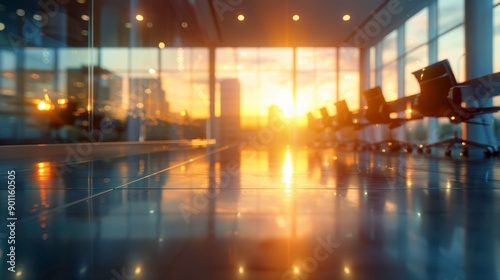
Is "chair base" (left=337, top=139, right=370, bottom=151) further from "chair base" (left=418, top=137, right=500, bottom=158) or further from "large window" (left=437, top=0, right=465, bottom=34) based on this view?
"large window" (left=437, top=0, right=465, bottom=34)

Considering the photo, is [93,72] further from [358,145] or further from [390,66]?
[390,66]

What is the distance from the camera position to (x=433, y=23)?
11.8 m

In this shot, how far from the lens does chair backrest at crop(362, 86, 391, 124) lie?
341 inches

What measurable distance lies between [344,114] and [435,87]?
4.48m

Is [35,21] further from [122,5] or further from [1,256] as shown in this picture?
[1,256]

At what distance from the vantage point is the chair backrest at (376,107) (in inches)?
341

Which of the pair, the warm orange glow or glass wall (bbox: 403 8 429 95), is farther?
glass wall (bbox: 403 8 429 95)

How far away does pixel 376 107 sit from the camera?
29.7 ft

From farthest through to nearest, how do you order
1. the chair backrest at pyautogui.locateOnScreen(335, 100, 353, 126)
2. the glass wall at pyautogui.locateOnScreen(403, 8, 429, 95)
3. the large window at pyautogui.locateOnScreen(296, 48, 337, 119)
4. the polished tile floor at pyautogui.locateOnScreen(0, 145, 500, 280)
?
the large window at pyautogui.locateOnScreen(296, 48, 337, 119)
the glass wall at pyautogui.locateOnScreen(403, 8, 429, 95)
the chair backrest at pyautogui.locateOnScreen(335, 100, 353, 126)
the polished tile floor at pyautogui.locateOnScreen(0, 145, 500, 280)

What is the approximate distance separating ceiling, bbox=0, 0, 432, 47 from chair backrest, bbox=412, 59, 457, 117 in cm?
620

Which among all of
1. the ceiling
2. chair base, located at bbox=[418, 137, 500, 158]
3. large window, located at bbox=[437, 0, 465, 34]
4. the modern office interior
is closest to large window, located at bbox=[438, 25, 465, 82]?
the modern office interior

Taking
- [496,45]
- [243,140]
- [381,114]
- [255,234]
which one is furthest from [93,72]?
[243,140]

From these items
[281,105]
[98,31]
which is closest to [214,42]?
[281,105]

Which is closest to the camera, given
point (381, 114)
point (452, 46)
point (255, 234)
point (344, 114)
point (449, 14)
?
point (255, 234)
